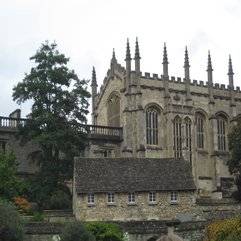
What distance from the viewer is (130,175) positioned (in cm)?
5247

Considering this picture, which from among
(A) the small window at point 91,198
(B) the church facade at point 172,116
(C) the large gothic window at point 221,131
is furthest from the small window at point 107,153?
(A) the small window at point 91,198

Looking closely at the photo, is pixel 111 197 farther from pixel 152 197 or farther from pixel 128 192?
pixel 152 197

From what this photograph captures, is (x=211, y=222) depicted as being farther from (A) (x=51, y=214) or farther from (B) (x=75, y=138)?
(B) (x=75, y=138)

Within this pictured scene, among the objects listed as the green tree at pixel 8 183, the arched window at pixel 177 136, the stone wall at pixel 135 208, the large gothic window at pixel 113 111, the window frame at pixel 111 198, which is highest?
the large gothic window at pixel 113 111

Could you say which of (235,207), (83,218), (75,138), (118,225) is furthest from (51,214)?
(235,207)

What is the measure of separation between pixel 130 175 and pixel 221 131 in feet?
102

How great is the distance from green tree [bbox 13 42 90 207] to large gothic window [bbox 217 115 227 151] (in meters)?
24.1

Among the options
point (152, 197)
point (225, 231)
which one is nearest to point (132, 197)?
point (152, 197)

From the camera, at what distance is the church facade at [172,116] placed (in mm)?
74625

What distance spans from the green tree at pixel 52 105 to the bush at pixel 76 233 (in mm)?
19714

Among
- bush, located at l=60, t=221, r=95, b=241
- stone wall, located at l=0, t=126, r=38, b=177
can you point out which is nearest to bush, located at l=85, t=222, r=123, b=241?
bush, located at l=60, t=221, r=95, b=241

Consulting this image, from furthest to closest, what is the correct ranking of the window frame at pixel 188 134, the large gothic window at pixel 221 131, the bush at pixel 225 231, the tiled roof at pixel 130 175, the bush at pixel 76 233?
the large gothic window at pixel 221 131 → the window frame at pixel 188 134 → the tiled roof at pixel 130 175 → the bush at pixel 76 233 → the bush at pixel 225 231

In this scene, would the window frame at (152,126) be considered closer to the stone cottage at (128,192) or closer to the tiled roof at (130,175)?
the tiled roof at (130,175)

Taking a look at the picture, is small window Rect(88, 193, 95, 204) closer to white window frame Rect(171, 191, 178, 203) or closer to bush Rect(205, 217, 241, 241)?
white window frame Rect(171, 191, 178, 203)
